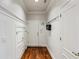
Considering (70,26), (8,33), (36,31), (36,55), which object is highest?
(70,26)

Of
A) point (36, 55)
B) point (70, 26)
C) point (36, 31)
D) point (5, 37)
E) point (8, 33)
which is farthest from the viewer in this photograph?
point (36, 31)

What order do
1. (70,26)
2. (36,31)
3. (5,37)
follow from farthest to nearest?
(36,31) < (5,37) < (70,26)

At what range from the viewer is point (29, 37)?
7633mm

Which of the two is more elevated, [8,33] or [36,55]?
[8,33]

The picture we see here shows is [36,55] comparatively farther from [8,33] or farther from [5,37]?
Answer: [5,37]

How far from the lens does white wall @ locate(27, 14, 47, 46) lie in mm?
7633

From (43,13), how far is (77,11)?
6064 mm

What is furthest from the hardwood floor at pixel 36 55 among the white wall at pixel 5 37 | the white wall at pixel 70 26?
the white wall at pixel 70 26

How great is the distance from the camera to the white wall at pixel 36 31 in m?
7.63

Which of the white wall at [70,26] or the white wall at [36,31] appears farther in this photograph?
the white wall at [36,31]

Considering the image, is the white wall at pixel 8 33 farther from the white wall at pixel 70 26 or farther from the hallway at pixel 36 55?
the hallway at pixel 36 55

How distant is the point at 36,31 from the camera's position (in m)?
7.67

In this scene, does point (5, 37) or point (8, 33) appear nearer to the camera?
point (5, 37)

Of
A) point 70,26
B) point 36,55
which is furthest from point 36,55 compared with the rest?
point 70,26
